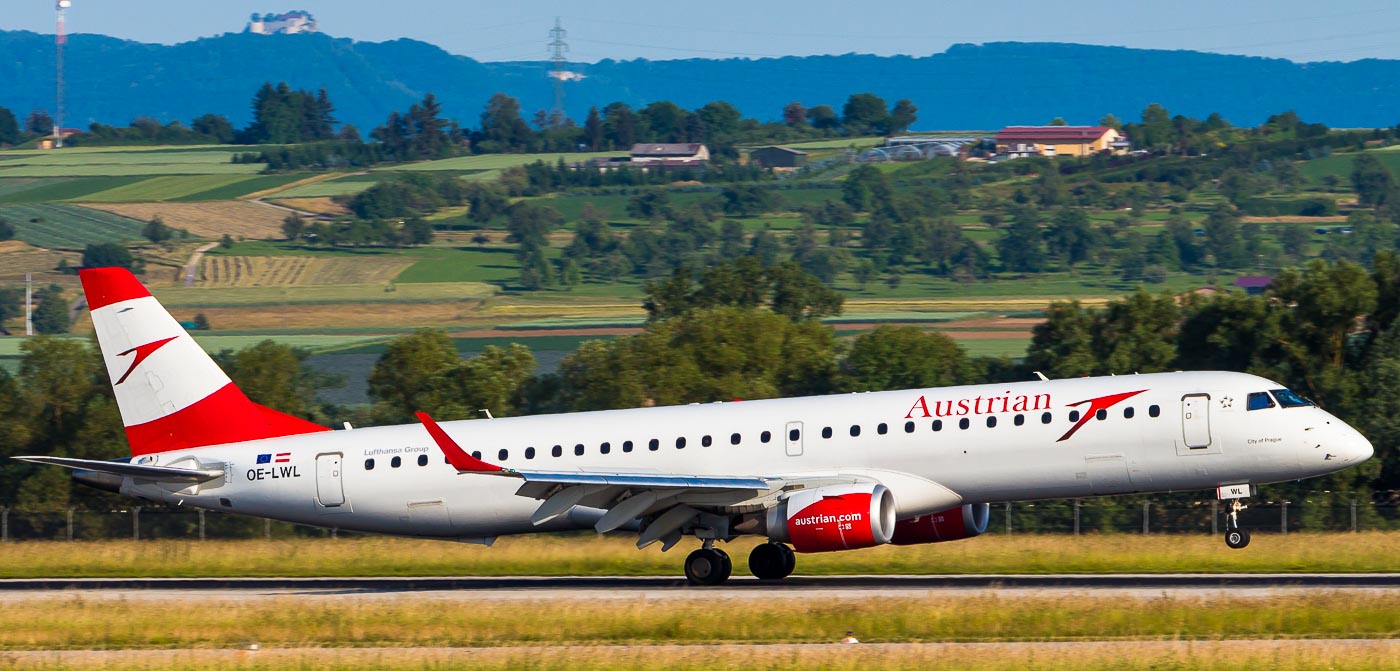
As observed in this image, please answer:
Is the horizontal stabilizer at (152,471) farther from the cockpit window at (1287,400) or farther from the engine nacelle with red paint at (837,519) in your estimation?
the cockpit window at (1287,400)

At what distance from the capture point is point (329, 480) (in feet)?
121

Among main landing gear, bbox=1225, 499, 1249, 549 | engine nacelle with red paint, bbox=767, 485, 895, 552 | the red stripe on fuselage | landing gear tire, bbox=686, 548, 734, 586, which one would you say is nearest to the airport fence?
the red stripe on fuselage

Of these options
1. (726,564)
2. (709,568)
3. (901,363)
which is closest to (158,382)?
(709,568)

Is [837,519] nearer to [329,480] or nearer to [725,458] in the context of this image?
[725,458]

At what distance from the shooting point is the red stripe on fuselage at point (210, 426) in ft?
124

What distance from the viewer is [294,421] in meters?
38.6

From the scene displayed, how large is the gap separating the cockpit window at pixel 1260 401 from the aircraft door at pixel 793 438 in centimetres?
834

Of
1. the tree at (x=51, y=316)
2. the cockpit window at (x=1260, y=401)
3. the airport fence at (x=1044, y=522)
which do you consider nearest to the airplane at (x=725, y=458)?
the cockpit window at (x=1260, y=401)

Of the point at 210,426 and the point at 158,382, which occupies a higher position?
the point at 158,382

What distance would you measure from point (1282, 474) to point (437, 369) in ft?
192

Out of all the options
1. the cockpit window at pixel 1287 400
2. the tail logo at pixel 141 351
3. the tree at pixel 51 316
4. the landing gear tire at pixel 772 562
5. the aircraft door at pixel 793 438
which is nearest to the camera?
the cockpit window at pixel 1287 400

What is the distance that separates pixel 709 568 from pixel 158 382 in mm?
12755

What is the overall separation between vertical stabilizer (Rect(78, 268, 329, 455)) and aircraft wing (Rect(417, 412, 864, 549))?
23.5 ft

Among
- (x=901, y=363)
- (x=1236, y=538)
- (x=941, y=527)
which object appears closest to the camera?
(x=1236, y=538)
